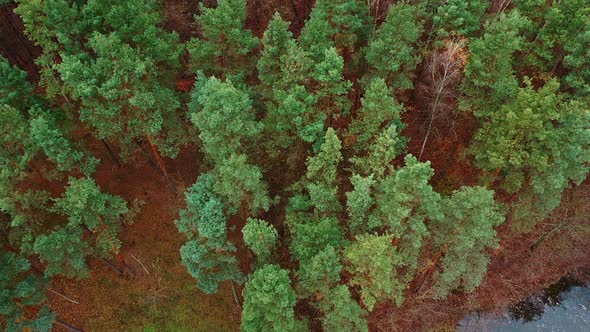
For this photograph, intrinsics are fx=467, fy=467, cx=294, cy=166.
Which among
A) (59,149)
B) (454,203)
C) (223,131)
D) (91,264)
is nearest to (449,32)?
(454,203)

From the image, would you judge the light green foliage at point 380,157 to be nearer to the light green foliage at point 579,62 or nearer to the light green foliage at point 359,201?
the light green foliage at point 359,201

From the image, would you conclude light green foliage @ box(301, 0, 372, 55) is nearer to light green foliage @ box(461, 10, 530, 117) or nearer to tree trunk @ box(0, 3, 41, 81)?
light green foliage @ box(461, 10, 530, 117)

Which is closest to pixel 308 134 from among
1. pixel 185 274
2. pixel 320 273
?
pixel 320 273

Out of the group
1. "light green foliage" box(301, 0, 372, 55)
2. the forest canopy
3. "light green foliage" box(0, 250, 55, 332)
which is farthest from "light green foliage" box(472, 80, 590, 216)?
"light green foliage" box(0, 250, 55, 332)

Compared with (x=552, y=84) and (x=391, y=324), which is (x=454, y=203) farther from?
(x=391, y=324)

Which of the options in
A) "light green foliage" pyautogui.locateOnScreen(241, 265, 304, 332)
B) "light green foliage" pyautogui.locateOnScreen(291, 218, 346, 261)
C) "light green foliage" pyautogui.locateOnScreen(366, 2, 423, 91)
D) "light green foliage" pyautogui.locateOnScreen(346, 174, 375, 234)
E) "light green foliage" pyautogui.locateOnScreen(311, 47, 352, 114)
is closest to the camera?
"light green foliage" pyautogui.locateOnScreen(346, 174, 375, 234)

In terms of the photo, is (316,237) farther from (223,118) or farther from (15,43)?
(15,43)
